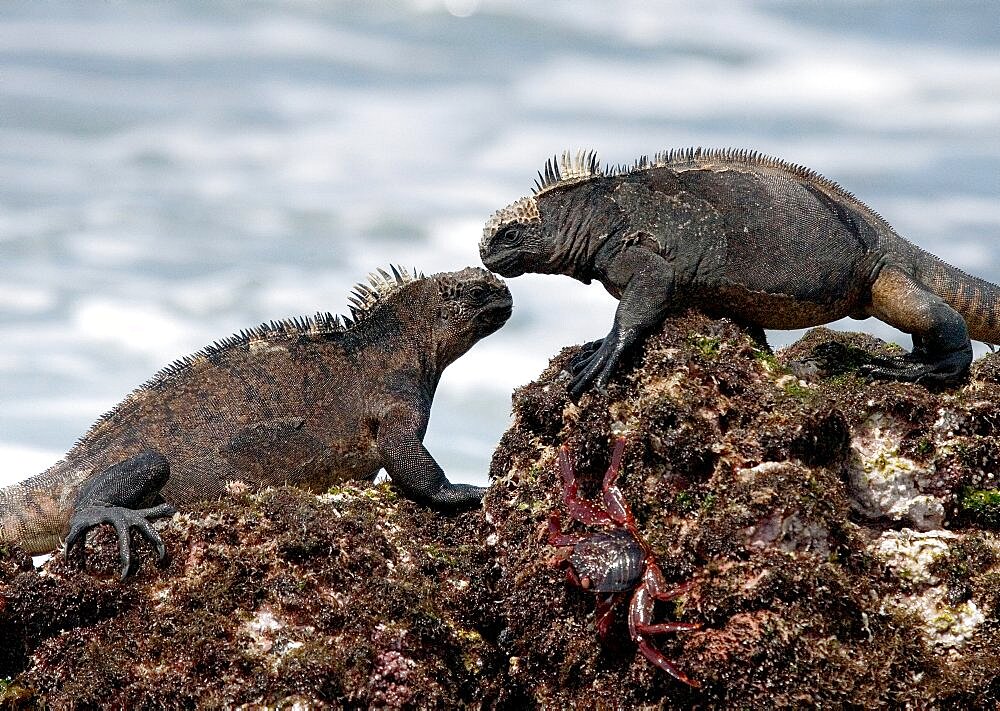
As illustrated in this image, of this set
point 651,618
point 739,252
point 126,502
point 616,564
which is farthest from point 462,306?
point 651,618

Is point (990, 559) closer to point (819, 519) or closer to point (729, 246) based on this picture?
point (819, 519)

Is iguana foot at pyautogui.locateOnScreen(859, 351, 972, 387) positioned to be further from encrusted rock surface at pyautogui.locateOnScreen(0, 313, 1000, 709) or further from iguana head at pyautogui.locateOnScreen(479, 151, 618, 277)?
iguana head at pyautogui.locateOnScreen(479, 151, 618, 277)

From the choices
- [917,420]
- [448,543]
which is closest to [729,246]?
[917,420]

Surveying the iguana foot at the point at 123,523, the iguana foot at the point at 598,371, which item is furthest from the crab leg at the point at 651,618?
the iguana foot at the point at 123,523

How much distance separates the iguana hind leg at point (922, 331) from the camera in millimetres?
6684

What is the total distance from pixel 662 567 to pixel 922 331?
2.57 meters

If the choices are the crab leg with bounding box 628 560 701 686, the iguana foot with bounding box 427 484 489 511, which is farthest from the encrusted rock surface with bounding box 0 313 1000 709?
the iguana foot with bounding box 427 484 489 511

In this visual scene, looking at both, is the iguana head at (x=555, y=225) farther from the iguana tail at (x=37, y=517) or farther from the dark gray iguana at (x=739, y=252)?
the iguana tail at (x=37, y=517)

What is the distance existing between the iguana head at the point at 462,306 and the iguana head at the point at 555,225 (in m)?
1.06

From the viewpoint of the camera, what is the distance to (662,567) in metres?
5.39

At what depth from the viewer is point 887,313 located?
714 centimetres

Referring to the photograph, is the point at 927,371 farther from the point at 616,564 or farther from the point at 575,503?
the point at 616,564

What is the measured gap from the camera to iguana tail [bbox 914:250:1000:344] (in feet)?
23.8

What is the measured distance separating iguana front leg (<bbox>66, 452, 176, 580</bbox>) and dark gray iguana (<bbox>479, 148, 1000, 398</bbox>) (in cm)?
A: 250
